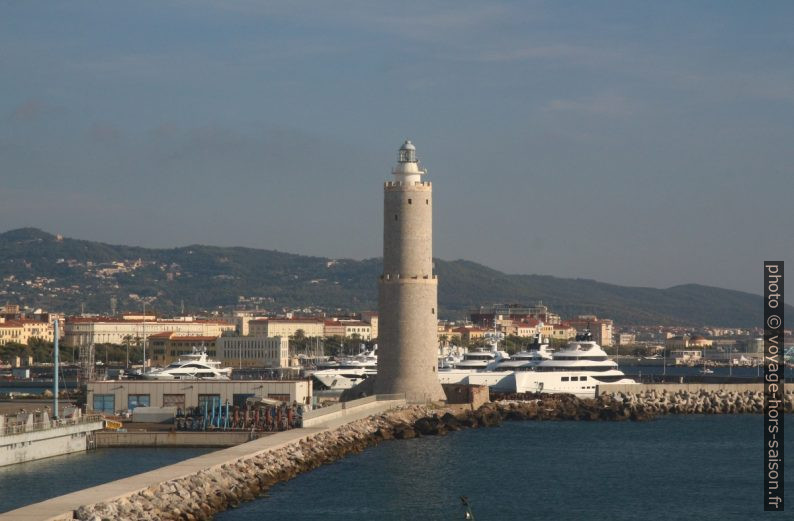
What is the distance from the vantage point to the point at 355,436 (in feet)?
124

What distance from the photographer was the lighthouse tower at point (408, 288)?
43531 millimetres

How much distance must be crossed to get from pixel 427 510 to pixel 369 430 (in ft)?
38.4

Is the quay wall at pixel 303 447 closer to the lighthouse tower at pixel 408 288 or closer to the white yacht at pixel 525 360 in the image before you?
the lighthouse tower at pixel 408 288

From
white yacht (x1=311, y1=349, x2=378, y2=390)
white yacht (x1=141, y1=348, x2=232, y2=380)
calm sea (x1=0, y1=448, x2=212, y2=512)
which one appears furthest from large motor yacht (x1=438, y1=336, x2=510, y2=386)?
calm sea (x1=0, y1=448, x2=212, y2=512)

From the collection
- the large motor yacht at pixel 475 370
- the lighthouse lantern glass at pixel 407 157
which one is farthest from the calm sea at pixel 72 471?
the large motor yacht at pixel 475 370

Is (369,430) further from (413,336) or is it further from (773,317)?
(773,317)

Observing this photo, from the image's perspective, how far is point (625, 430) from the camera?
151 feet

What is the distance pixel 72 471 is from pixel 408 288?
46.5 feet

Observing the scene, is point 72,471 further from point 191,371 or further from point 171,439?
point 191,371

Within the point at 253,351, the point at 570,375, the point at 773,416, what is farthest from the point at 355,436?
the point at 253,351

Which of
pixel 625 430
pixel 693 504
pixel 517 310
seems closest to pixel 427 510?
pixel 693 504

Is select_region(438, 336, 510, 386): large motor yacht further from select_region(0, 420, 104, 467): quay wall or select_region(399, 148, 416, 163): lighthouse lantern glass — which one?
select_region(0, 420, 104, 467): quay wall

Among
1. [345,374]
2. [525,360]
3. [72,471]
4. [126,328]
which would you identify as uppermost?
[126,328]

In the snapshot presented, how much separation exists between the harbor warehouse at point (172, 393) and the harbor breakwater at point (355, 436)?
368 centimetres
